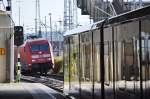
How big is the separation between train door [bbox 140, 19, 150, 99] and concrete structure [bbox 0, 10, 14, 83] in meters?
29.1

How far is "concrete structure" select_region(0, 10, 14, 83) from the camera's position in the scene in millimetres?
38781

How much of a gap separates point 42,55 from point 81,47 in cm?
3636

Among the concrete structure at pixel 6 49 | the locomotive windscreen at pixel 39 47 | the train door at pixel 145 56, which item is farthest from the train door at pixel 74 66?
the locomotive windscreen at pixel 39 47

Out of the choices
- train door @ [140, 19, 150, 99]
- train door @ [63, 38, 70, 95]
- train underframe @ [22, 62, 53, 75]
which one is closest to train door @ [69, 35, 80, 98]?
train door @ [63, 38, 70, 95]

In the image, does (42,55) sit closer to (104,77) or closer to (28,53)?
(28,53)

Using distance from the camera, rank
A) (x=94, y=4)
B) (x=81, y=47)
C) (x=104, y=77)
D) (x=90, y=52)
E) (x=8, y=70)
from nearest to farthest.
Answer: (x=104, y=77)
(x=90, y=52)
(x=81, y=47)
(x=8, y=70)
(x=94, y=4)

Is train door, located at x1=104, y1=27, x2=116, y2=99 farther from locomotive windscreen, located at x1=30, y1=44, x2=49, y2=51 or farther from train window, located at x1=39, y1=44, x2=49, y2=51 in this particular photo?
train window, located at x1=39, y1=44, x2=49, y2=51

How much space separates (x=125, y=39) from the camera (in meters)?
11.5

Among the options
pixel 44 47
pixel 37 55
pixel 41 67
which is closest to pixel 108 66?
pixel 44 47

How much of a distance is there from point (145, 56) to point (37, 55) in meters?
44.1

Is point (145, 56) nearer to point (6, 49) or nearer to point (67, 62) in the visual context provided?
point (67, 62)

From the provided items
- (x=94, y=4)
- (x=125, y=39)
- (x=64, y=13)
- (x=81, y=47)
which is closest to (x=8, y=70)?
(x=94, y=4)

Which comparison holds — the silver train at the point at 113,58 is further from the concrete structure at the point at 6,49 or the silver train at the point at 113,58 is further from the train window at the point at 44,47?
the train window at the point at 44,47

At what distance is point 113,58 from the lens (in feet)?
41.8
